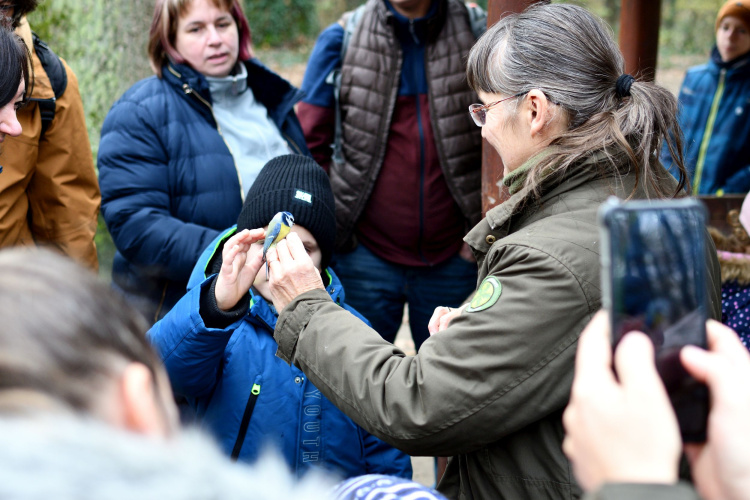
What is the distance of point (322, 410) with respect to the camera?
7.57ft

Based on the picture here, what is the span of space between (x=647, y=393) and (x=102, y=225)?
5.35m

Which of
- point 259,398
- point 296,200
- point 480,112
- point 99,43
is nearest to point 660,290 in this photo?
point 480,112

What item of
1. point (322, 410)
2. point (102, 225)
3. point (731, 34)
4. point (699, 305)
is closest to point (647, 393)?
point (699, 305)

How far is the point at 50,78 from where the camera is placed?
294 centimetres

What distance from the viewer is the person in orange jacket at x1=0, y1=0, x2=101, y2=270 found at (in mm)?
2811

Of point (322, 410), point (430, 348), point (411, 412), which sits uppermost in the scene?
point (430, 348)

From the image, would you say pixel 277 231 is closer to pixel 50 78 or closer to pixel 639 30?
pixel 50 78

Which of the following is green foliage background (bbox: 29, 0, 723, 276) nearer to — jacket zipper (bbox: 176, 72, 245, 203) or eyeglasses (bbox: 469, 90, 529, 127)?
jacket zipper (bbox: 176, 72, 245, 203)

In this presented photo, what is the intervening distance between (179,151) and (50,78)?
1.89ft

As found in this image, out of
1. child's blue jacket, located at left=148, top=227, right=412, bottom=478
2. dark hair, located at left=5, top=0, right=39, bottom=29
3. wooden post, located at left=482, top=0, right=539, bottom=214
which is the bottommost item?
child's blue jacket, located at left=148, top=227, right=412, bottom=478

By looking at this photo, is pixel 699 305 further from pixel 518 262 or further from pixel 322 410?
pixel 322 410

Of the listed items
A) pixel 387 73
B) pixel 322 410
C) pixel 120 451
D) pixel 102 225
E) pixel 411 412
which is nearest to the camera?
pixel 120 451

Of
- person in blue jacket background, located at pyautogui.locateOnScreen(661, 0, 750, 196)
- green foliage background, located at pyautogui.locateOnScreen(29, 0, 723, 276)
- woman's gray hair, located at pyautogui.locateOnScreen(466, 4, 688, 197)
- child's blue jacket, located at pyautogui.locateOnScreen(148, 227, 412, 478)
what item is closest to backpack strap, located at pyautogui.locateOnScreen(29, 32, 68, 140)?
child's blue jacket, located at pyautogui.locateOnScreen(148, 227, 412, 478)

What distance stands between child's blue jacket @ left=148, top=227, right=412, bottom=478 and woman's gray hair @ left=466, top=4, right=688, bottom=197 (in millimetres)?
1004
